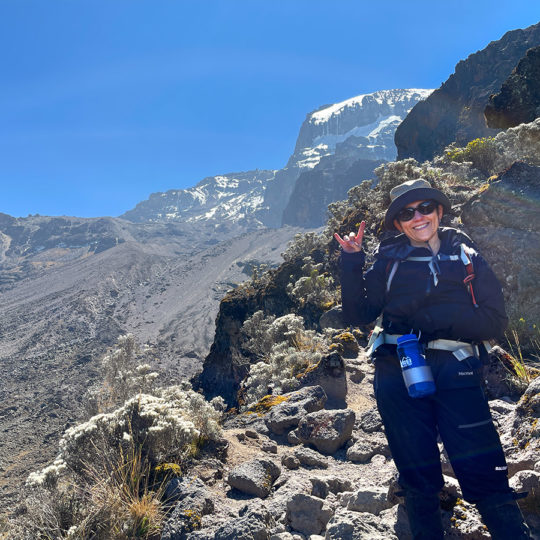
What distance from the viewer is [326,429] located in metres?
4.89

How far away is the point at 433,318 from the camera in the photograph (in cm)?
241

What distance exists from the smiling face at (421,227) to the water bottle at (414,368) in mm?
735

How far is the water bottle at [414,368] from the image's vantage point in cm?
225

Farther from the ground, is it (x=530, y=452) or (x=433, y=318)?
(x=433, y=318)

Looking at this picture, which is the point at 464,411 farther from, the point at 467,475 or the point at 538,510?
the point at 538,510

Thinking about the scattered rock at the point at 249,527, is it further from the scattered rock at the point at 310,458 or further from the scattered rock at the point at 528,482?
the scattered rock at the point at 528,482

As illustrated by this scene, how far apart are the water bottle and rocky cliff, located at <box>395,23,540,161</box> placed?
7348cm

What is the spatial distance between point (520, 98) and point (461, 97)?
65.5m

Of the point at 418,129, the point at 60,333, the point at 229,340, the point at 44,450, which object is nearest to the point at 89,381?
the point at 44,450

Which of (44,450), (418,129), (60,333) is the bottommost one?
(44,450)

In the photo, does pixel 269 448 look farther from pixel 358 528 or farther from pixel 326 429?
pixel 358 528

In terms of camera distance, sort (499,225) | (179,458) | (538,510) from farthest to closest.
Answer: (499,225)
(179,458)
(538,510)

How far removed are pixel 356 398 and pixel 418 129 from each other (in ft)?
267

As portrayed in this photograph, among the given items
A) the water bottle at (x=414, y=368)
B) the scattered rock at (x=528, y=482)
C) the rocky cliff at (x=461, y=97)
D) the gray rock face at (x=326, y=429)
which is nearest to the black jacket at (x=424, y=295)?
the water bottle at (x=414, y=368)
